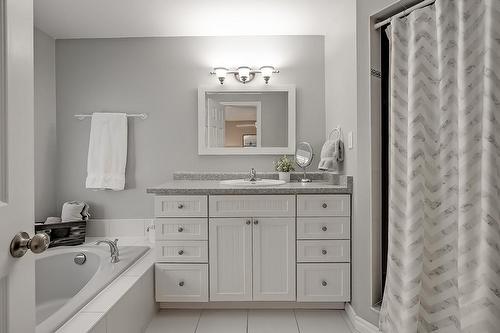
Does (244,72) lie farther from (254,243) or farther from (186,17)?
(254,243)

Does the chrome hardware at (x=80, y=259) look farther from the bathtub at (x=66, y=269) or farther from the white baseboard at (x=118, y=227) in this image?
the white baseboard at (x=118, y=227)

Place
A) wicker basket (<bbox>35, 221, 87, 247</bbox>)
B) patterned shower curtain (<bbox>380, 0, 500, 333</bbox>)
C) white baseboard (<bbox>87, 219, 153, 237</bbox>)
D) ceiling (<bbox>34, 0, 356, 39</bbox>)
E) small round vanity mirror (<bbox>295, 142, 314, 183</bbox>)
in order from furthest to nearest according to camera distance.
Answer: white baseboard (<bbox>87, 219, 153, 237</bbox>), small round vanity mirror (<bbox>295, 142, 314, 183</bbox>), wicker basket (<bbox>35, 221, 87, 247</bbox>), ceiling (<bbox>34, 0, 356, 39</bbox>), patterned shower curtain (<bbox>380, 0, 500, 333</bbox>)

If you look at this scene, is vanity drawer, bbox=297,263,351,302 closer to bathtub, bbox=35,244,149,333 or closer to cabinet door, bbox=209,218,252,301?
cabinet door, bbox=209,218,252,301

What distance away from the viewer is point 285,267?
2.49 m

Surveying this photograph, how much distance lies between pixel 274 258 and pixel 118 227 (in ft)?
5.09

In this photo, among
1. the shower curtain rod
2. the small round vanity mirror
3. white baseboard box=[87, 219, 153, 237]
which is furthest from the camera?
white baseboard box=[87, 219, 153, 237]

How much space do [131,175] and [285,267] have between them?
164 cm

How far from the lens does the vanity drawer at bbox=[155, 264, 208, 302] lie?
8.18 feet

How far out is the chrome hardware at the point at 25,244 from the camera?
2.70 feet

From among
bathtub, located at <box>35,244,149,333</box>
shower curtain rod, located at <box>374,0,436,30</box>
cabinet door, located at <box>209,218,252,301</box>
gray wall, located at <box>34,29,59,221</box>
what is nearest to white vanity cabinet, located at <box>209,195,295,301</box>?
cabinet door, located at <box>209,218,252,301</box>

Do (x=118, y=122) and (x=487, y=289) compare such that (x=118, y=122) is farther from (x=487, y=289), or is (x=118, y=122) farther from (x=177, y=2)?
(x=487, y=289)

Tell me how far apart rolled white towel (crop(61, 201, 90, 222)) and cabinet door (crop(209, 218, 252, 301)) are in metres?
1.33

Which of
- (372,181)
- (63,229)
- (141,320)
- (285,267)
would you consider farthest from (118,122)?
→ (372,181)

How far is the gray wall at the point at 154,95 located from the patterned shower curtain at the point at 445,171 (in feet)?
4.37
